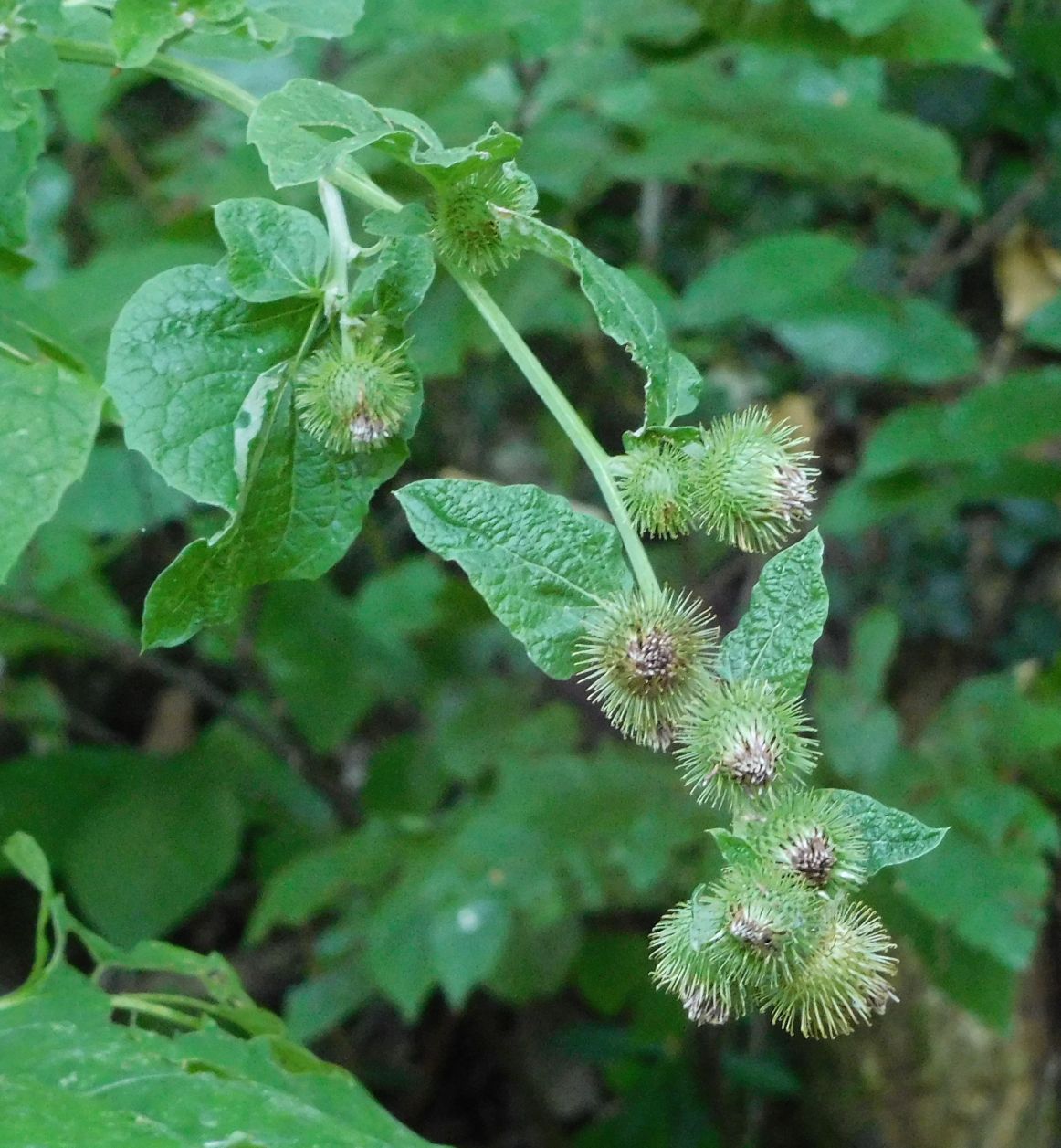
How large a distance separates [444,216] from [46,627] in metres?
1.79

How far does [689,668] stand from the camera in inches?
32.4

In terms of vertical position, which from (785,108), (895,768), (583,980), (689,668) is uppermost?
(689,668)

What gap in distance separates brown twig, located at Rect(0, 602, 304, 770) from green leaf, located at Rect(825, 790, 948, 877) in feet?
5.19

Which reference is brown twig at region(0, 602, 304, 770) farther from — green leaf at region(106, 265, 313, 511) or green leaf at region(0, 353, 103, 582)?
green leaf at region(106, 265, 313, 511)

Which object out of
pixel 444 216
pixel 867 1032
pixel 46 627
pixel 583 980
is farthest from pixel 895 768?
pixel 444 216

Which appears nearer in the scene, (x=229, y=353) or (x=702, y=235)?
(x=229, y=353)

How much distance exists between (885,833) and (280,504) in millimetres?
453

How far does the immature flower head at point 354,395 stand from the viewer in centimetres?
87

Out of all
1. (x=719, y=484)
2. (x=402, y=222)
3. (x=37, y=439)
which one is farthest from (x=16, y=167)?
(x=719, y=484)

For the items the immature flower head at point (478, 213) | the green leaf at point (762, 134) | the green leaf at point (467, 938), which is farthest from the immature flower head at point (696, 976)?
the green leaf at point (762, 134)

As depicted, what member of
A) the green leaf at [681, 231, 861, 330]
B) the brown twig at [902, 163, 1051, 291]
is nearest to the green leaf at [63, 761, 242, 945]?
the green leaf at [681, 231, 861, 330]

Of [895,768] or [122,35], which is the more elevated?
[122,35]

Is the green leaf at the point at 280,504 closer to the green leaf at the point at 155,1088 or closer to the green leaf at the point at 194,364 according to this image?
the green leaf at the point at 194,364

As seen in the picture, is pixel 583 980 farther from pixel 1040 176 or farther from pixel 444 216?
pixel 1040 176
